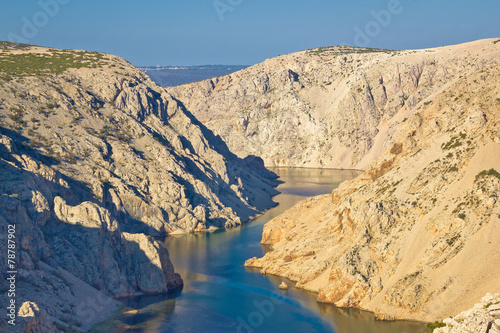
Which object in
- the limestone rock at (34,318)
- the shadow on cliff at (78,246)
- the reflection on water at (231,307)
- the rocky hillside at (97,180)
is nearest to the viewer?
the limestone rock at (34,318)

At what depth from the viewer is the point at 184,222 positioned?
338 ft

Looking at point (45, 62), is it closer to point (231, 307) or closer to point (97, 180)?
point (97, 180)

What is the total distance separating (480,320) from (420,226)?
102ft

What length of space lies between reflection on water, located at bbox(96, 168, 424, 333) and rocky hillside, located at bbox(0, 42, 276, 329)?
127 inches

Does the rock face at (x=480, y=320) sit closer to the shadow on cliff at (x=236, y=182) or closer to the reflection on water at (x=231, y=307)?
the reflection on water at (x=231, y=307)

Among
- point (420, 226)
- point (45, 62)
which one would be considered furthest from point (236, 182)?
point (420, 226)

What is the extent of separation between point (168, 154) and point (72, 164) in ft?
69.3

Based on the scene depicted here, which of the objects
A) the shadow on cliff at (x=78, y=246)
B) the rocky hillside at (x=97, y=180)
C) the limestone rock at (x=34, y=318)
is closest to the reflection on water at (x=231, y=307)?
the shadow on cliff at (x=78, y=246)

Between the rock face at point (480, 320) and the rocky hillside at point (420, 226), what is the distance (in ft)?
55.9

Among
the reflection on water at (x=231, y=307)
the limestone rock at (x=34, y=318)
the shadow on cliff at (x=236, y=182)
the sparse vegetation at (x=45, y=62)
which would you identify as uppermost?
the sparse vegetation at (x=45, y=62)

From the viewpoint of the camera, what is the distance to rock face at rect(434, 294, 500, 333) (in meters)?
32.8

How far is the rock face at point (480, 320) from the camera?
108 feet

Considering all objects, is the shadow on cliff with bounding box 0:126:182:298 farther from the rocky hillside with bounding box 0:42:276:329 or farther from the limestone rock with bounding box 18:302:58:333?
the limestone rock with bounding box 18:302:58:333

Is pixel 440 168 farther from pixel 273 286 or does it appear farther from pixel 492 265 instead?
pixel 273 286
